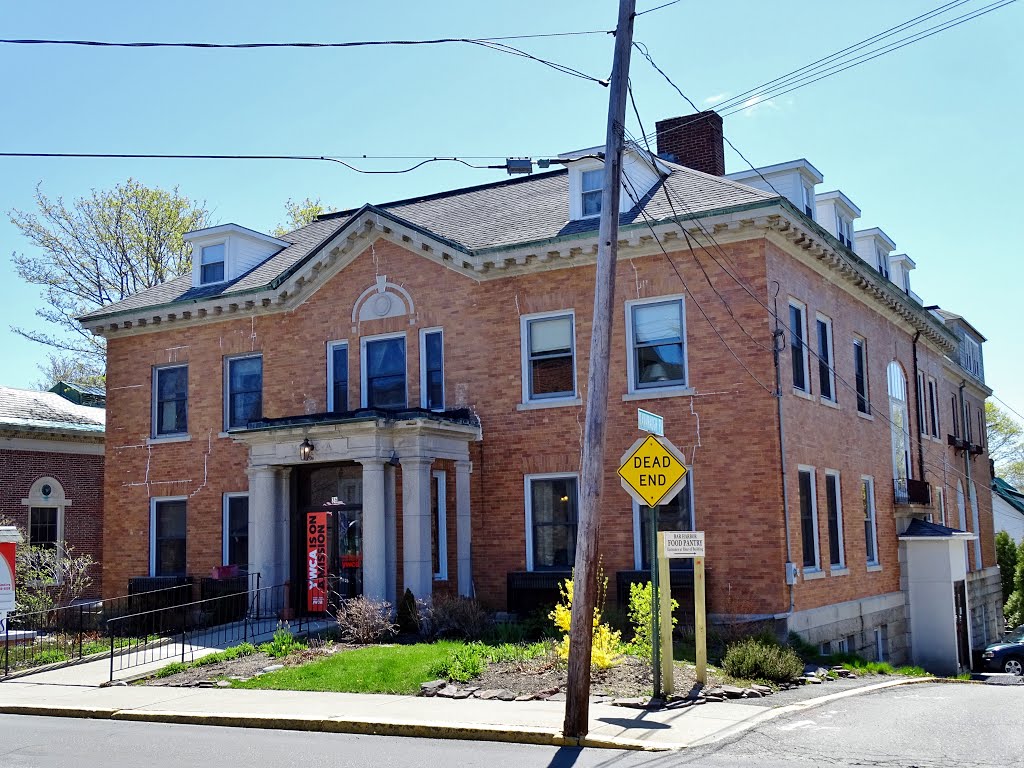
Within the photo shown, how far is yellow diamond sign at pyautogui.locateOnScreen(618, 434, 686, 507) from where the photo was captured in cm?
1277

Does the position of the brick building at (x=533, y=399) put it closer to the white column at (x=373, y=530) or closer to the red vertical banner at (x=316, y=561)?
the white column at (x=373, y=530)

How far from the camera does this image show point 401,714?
12.4 metres

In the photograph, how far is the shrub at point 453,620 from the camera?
1805cm

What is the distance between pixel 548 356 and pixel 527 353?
0.45 metres

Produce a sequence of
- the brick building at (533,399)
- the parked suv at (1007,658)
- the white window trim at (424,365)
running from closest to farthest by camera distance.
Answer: the brick building at (533,399), the white window trim at (424,365), the parked suv at (1007,658)

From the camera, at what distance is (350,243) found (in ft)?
74.9

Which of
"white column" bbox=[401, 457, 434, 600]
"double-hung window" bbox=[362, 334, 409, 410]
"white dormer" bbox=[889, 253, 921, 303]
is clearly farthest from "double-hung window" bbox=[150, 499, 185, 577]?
"white dormer" bbox=[889, 253, 921, 303]

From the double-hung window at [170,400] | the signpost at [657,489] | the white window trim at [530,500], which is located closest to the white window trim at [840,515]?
the white window trim at [530,500]

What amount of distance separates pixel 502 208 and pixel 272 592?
31.9 feet

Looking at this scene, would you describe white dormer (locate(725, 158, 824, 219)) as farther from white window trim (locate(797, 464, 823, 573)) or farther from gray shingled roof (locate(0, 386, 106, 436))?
gray shingled roof (locate(0, 386, 106, 436))

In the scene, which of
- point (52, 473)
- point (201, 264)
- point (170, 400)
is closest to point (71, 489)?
point (52, 473)

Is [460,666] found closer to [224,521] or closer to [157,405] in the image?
[224,521]

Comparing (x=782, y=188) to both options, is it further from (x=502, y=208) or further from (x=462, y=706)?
(x=462, y=706)

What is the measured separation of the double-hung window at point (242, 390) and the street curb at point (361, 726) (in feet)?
34.8
